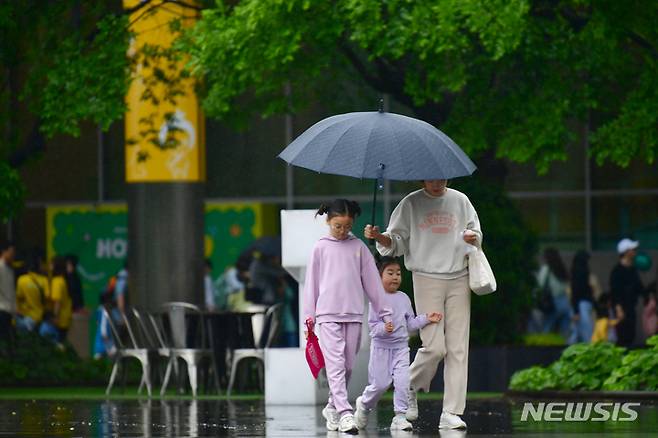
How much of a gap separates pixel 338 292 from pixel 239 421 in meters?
2.04

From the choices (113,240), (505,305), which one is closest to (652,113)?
(505,305)

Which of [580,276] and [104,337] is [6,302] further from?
[580,276]

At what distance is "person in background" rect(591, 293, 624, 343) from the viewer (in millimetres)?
23484

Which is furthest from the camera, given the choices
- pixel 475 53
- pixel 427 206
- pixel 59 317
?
pixel 59 317

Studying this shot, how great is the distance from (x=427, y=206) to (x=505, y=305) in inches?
303

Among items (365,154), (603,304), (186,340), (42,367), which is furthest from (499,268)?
(365,154)

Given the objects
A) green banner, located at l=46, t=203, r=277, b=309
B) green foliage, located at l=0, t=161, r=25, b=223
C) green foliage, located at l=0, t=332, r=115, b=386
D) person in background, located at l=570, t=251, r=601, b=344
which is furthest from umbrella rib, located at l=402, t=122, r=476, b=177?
green banner, located at l=46, t=203, r=277, b=309

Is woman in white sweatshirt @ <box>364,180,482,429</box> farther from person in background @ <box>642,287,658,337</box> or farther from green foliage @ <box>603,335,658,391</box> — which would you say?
person in background @ <box>642,287,658,337</box>

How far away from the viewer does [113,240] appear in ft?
98.0

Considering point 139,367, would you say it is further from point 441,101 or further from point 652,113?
point 652,113

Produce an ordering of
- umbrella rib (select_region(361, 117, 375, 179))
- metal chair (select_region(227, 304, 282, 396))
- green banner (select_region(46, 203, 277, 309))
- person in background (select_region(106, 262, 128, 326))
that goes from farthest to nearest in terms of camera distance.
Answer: green banner (select_region(46, 203, 277, 309)), person in background (select_region(106, 262, 128, 326)), metal chair (select_region(227, 304, 282, 396)), umbrella rib (select_region(361, 117, 375, 179))

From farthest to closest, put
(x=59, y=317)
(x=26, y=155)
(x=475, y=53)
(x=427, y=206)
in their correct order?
(x=59, y=317) < (x=26, y=155) < (x=475, y=53) < (x=427, y=206)

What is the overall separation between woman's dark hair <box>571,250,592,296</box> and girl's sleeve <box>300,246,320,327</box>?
13.0m

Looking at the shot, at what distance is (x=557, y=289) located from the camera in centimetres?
2628
